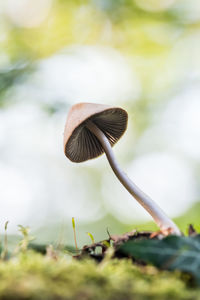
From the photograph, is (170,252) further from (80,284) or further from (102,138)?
(102,138)

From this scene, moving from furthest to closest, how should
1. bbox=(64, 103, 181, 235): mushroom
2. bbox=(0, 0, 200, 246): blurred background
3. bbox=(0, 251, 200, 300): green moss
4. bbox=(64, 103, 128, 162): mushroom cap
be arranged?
bbox=(0, 0, 200, 246): blurred background → bbox=(64, 103, 128, 162): mushroom cap → bbox=(64, 103, 181, 235): mushroom → bbox=(0, 251, 200, 300): green moss

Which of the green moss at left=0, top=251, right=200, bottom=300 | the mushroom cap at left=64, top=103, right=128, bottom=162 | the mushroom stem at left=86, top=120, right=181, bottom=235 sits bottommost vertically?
the green moss at left=0, top=251, right=200, bottom=300

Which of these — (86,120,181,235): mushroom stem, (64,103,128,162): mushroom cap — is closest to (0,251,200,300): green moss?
(86,120,181,235): mushroom stem

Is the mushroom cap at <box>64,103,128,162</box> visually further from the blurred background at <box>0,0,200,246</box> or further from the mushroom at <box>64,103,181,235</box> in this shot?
the blurred background at <box>0,0,200,246</box>

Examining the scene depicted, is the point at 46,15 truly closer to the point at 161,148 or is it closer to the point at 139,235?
the point at 161,148

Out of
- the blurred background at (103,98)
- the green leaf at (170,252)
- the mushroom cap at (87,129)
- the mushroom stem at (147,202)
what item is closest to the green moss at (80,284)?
the green leaf at (170,252)

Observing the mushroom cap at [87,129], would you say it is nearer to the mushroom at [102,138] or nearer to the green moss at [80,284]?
the mushroom at [102,138]

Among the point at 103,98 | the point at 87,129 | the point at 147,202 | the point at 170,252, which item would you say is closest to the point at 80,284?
the point at 170,252

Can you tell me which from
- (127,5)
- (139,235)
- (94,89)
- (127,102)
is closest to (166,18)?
(127,5)
